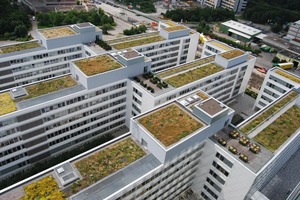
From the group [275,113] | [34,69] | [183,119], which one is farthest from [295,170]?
[34,69]

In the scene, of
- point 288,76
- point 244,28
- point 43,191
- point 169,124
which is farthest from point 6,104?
point 244,28

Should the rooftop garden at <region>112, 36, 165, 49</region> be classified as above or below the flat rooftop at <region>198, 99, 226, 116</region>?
below

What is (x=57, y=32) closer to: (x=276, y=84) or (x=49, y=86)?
(x=49, y=86)

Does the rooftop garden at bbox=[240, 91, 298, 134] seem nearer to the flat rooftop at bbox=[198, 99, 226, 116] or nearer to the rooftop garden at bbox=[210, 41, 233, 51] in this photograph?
the flat rooftop at bbox=[198, 99, 226, 116]

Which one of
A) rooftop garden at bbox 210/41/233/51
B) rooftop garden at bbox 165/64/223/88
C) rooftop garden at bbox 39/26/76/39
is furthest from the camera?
rooftop garden at bbox 210/41/233/51

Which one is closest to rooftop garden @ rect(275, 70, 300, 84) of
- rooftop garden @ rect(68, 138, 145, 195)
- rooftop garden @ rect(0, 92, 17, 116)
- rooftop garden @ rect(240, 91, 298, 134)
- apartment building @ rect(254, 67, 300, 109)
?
apartment building @ rect(254, 67, 300, 109)

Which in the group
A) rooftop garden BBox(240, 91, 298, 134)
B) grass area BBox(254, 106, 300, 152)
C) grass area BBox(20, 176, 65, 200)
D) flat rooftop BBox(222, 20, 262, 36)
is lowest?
flat rooftop BBox(222, 20, 262, 36)

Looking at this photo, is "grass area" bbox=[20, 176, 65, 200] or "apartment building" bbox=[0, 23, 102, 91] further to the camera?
"apartment building" bbox=[0, 23, 102, 91]

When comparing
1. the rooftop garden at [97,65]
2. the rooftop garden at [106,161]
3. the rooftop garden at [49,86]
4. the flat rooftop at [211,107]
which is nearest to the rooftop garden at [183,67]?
the rooftop garden at [97,65]
